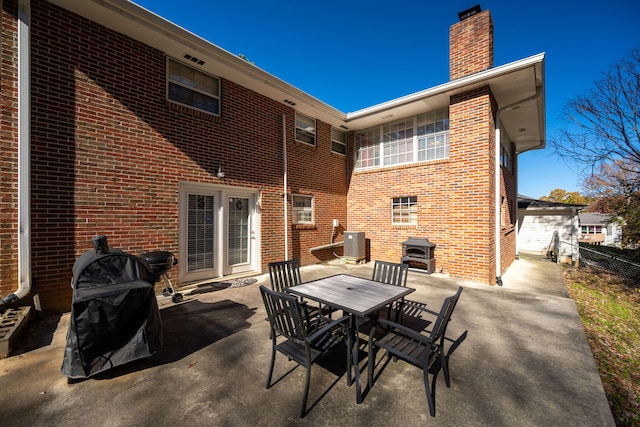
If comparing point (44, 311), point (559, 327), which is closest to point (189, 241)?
point (44, 311)

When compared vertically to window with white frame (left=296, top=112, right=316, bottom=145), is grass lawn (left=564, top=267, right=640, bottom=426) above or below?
below

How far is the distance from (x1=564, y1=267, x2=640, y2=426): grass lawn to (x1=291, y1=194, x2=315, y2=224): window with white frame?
657 cm

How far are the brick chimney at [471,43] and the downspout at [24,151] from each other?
8.78 meters

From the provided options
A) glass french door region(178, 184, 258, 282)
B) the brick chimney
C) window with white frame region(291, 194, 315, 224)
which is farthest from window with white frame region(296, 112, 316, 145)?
the brick chimney

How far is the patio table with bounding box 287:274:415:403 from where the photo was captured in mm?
2572

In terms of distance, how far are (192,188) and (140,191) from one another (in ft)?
3.42

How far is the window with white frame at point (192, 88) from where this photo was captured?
5.54 metres

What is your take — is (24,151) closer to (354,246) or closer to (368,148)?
(354,246)

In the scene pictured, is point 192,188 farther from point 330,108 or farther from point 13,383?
point 330,108

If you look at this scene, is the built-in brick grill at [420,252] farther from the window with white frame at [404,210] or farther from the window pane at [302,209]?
the window pane at [302,209]

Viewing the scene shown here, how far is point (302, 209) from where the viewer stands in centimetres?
830

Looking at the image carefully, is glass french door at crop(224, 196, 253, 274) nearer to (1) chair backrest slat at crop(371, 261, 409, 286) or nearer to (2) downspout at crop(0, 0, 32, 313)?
(2) downspout at crop(0, 0, 32, 313)

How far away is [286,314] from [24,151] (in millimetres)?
4655

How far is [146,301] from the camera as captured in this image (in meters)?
2.72
